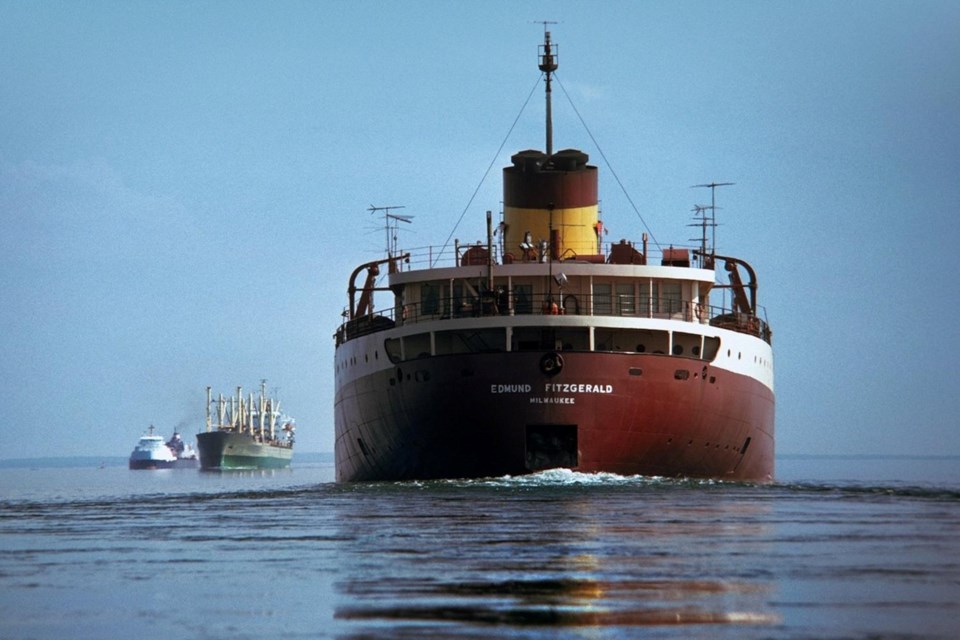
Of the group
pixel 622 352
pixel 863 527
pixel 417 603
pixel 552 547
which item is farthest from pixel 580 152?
pixel 417 603

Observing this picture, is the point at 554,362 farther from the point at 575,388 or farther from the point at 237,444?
the point at 237,444

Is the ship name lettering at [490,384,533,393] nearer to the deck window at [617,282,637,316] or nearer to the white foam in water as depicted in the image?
the white foam in water

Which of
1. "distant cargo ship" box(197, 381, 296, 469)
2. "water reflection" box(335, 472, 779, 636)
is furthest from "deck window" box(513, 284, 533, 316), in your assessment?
"distant cargo ship" box(197, 381, 296, 469)

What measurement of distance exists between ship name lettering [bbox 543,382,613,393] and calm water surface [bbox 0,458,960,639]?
11516 millimetres

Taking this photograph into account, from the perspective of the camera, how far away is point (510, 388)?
128 ft

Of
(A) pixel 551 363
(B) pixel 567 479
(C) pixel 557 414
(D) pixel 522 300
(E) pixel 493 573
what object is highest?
(D) pixel 522 300

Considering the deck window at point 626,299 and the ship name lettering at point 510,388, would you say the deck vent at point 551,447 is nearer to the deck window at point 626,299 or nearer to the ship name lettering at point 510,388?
the ship name lettering at point 510,388

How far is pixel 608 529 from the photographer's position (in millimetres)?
20359

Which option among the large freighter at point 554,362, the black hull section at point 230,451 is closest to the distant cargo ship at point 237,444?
the black hull section at point 230,451

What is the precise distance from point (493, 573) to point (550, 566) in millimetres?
897

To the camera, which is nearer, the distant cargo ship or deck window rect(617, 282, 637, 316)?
deck window rect(617, 282, 637, 316)

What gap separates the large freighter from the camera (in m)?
39.0

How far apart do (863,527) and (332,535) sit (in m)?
7.16

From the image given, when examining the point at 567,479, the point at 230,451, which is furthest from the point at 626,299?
the point at 230,451
